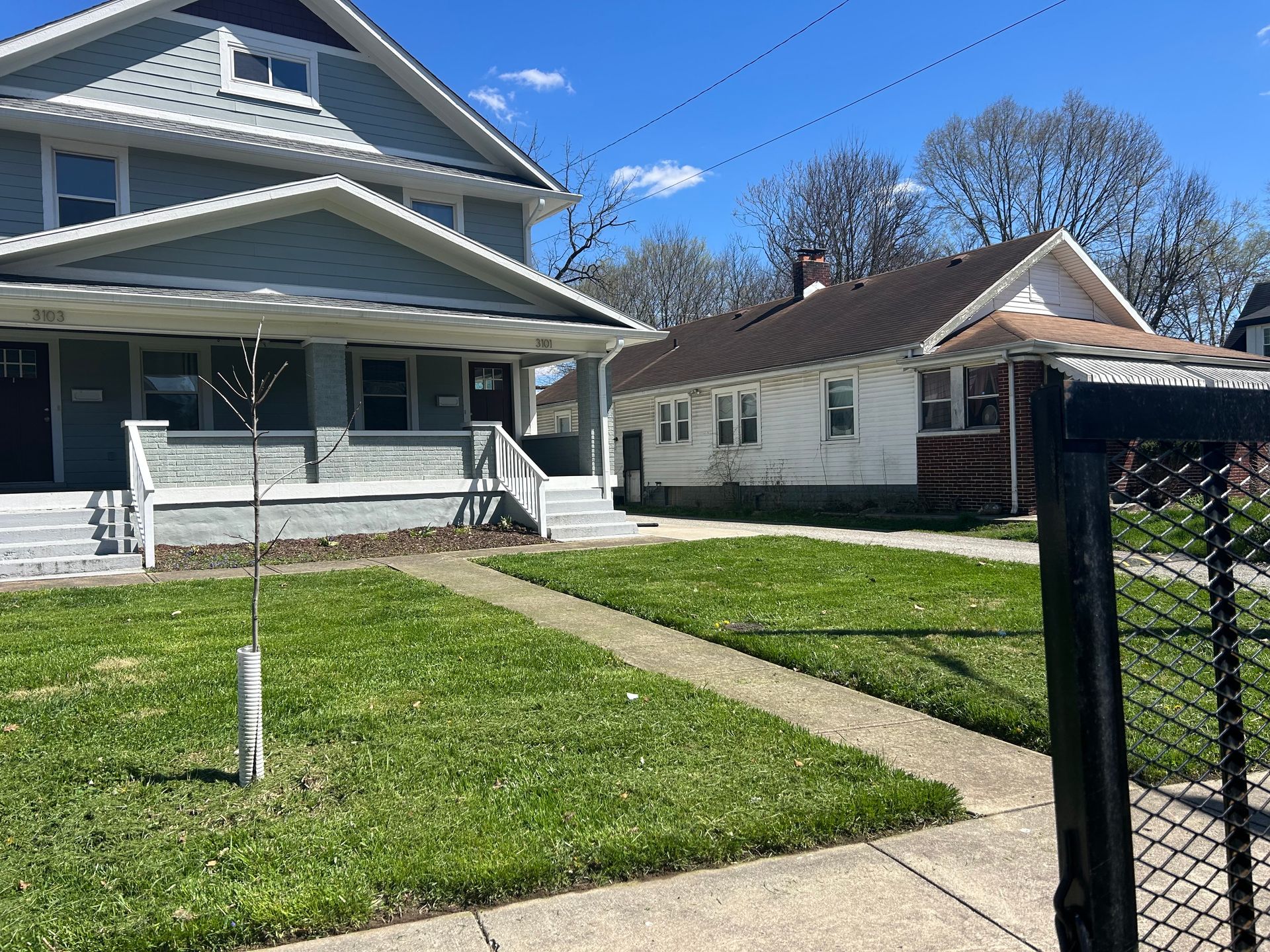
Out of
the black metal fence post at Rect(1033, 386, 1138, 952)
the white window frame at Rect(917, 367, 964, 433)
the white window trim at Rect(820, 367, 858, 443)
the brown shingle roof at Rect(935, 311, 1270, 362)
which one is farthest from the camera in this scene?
the white window trim at Rect(820, 367, 858, 443)

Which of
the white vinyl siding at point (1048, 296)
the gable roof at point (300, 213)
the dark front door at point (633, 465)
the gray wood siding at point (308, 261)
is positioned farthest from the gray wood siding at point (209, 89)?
the white vinyl siding at point (1048, 296)

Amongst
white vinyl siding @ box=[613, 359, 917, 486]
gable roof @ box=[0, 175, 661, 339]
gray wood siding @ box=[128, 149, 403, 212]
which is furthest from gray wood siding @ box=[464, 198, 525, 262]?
white vinyl siding @ box=[613, 359, 917, 486]

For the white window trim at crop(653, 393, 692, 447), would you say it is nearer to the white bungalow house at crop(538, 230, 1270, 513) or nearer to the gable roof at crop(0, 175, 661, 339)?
the white bungalow house at crop(538, 230, 1270, 513)

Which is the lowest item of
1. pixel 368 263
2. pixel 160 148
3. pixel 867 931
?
pixel 867 931

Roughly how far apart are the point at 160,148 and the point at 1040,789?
1622 centimetres

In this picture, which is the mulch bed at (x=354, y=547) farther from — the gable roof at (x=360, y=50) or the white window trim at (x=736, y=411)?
the white window trim at (x=736, y=411)

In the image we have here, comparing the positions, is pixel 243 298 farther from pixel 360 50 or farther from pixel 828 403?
pixel 828 403

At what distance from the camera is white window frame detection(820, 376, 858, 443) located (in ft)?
69.3

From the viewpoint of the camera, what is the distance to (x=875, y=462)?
2073 cm

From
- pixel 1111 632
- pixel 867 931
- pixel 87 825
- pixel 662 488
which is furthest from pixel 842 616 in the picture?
pixel 662 488

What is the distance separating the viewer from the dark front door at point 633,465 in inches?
1123

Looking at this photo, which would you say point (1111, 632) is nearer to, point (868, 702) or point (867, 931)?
point (867, 931)

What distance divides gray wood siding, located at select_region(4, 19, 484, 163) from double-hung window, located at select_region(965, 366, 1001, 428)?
1085 centimetres

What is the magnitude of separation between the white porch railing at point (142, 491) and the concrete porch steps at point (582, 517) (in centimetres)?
559
